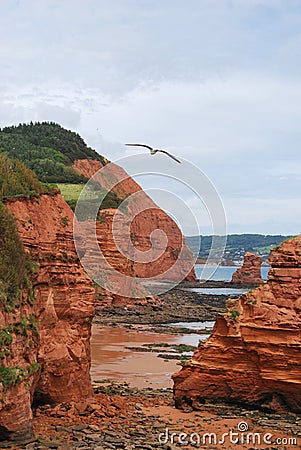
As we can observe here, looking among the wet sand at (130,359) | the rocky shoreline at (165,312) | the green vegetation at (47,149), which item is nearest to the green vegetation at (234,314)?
the wet sand at (130,359)

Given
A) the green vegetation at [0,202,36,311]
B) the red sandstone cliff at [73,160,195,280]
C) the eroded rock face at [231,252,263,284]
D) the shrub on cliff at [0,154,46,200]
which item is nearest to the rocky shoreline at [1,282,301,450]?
the green vegetation at [0,202,36,311]

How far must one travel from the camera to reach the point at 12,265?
48.8 ft

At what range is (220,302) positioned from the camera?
248ft

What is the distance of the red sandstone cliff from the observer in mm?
81062

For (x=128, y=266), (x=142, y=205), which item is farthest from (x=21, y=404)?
(x=142, y=205)

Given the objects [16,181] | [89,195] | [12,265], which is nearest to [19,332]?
[12,265]

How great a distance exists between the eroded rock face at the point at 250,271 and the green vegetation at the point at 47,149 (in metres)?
32.8

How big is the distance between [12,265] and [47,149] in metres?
89.2

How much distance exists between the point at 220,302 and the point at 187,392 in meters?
57.1

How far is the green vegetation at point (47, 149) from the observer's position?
85688mm

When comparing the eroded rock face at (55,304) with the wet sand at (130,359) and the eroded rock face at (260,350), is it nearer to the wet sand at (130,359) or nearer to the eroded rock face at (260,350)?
the eroded rock face at (260,350)

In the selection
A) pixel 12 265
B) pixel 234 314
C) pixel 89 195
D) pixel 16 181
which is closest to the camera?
pixel 12 265

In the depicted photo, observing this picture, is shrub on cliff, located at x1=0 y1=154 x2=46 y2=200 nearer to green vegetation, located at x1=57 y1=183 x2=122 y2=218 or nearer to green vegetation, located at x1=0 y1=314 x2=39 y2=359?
green vegetation, located at x1=0 y1=314 x2=39 y2=359

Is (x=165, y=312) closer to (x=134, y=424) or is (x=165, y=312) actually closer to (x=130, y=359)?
(x=130, y=359)
